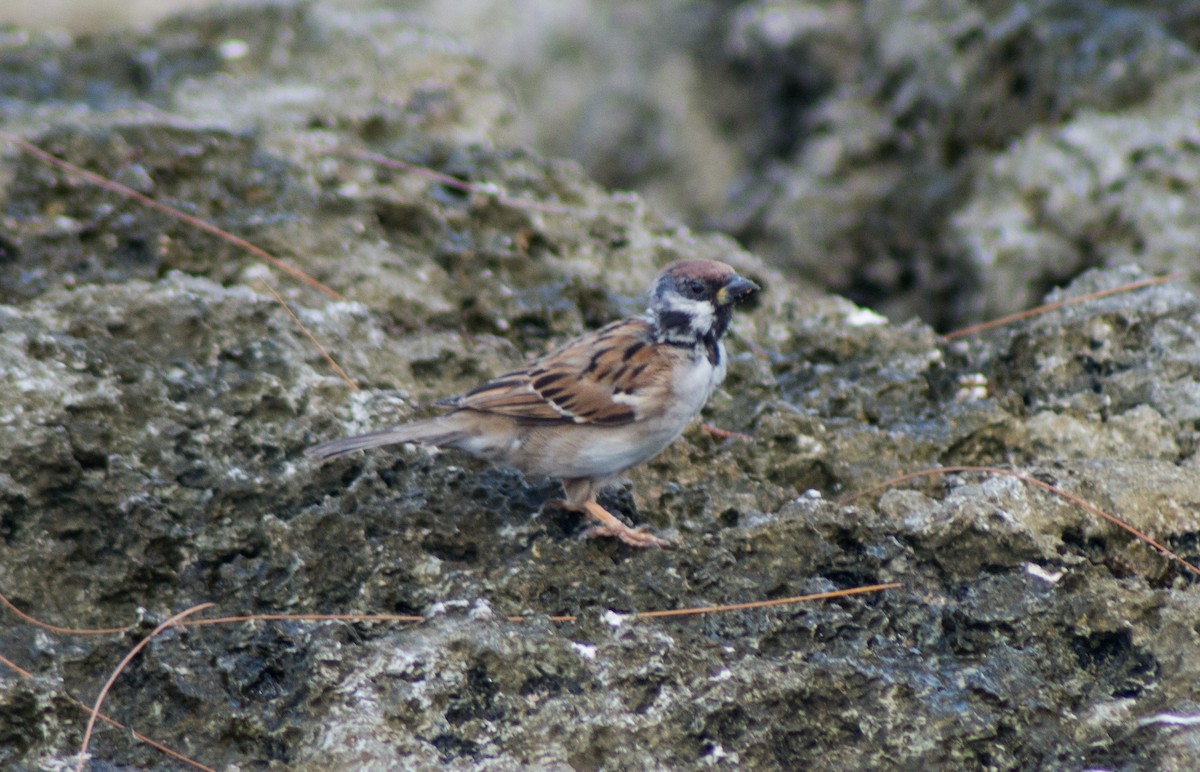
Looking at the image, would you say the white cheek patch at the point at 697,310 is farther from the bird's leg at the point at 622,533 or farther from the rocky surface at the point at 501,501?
the bird's leg at the point at 622,533

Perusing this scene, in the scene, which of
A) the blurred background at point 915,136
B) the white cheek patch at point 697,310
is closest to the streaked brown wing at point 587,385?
the white cheek patch at point 697,310

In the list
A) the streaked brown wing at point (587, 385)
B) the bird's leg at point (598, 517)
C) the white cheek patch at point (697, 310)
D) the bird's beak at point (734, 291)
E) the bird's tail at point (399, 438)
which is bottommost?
the bird's leg at point (598, 517)

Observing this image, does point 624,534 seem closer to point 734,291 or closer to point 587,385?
point 587,385

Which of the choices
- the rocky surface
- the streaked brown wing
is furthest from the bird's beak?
the rocky surface

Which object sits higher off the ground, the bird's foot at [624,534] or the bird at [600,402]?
the bird at [600,402]

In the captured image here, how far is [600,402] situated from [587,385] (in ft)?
0.28

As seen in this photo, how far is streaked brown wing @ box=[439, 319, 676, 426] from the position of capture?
397 cm

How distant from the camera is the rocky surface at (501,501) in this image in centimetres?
299

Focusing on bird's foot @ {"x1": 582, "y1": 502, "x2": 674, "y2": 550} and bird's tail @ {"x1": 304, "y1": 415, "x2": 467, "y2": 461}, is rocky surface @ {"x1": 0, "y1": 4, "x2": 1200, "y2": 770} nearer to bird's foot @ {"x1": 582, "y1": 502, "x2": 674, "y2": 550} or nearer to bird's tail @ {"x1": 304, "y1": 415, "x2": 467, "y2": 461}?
bird's foot @ {"x1": 582, "y1": 502, "x2": 674, "y2": 550}

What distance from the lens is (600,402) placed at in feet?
13.3

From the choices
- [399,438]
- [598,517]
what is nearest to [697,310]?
[598,517]

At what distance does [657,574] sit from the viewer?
3.49m

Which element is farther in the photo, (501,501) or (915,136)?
(915,136)

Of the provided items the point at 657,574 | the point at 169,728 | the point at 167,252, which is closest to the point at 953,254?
the point at 657,574
